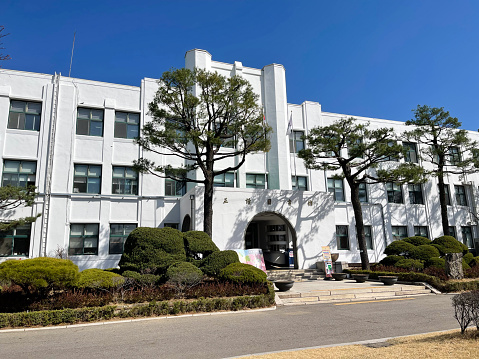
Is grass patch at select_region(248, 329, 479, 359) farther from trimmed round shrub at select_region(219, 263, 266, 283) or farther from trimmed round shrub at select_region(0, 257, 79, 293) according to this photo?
trimmed round shrub at select_region(0, 257, 79, 293)

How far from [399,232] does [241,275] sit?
1699 cm

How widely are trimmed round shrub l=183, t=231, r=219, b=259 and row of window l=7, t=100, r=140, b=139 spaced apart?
8.56 meters

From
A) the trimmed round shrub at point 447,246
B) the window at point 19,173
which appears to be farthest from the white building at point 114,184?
the trimmed round shrub at point 447,246

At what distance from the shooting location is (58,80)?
19.0m

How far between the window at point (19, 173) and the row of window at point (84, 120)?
74.5 inches

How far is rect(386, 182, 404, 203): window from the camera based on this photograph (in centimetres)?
2492

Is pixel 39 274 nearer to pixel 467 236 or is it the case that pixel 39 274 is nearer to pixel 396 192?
pixel 396 192

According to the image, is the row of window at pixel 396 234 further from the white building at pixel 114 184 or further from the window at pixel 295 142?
the window at pixel 295 142

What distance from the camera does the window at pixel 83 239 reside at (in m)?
17.7

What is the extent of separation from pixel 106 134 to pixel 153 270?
10331mm

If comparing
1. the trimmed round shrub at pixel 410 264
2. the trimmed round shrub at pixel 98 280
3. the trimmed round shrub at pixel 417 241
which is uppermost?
the trimmed round shrub at pixel 417 241

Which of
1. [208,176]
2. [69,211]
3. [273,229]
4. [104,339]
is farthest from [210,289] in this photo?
[273,229]

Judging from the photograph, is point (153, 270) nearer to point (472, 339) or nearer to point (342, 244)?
point (472, 339)

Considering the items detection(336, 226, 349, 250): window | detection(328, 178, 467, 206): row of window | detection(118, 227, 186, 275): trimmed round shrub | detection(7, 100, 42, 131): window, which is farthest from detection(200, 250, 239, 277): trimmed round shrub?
detection(7, 100, 42, 131): window
